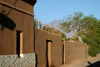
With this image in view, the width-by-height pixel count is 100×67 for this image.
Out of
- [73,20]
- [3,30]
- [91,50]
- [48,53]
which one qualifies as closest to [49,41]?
[48,53]

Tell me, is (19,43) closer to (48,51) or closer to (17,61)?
(17,61)

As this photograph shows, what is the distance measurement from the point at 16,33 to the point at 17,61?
1.70 m

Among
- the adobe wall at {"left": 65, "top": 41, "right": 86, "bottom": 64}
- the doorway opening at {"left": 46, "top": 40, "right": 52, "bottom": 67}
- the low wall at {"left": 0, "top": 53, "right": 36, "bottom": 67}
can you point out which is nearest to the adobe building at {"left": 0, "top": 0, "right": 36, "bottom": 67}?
the low wall at {"left": 0, "top": 53, "right": 36, "bottom": 67}

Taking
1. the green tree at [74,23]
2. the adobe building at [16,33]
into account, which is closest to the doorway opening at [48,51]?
the adobe building at [16,33]

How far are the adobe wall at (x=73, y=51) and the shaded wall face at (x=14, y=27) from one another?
26.6 ft

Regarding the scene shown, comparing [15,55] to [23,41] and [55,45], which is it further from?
[55,45]

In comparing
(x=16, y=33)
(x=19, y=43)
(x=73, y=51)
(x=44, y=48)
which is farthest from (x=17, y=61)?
(x=73, y=51)

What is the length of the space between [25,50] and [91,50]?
21.1 metres

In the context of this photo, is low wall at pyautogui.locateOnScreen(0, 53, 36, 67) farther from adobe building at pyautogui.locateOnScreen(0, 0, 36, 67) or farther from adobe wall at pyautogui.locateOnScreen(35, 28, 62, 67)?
adobe wall at pyautogui.locateOnScreen(35, 28, 62, 67)

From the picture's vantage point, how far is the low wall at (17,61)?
326 inches

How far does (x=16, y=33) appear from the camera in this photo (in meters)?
9.66

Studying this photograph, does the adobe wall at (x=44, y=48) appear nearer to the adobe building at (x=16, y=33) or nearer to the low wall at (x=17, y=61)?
the adobe building at (x=16, y=33)

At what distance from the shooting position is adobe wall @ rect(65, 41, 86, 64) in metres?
18.5

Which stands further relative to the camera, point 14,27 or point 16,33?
point 16,33
